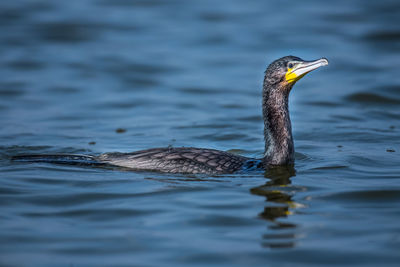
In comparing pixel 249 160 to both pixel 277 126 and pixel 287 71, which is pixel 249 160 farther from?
pixel 287 71

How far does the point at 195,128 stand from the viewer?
12422 millimetres

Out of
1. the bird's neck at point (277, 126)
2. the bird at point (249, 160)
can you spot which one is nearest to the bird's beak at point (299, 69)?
the bird at point (249, 160)

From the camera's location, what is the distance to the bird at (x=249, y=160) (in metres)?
8.44

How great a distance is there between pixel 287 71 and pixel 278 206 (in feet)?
7.36

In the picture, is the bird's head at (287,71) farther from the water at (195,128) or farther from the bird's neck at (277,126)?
the water at (195,128)

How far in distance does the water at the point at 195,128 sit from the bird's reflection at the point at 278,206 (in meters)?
0.03

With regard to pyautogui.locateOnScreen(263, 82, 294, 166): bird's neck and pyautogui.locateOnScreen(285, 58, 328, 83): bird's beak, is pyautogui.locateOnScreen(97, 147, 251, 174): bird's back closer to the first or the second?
pyautogui.locateOnScreen(263, 82, 294, 166): bird's neck

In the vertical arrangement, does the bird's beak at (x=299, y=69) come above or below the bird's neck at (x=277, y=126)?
above

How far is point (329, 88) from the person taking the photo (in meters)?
15.8

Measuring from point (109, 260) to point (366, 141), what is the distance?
22.1 feet

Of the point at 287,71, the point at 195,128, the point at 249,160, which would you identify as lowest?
the point at 249,160

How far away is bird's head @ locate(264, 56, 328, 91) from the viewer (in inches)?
332

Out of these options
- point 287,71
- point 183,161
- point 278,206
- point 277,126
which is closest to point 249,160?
point 277,126

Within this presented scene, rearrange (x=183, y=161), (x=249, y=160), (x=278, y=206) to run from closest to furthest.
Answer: (x=278, y=206), (x=183, y=161), (x=249, y=160)
